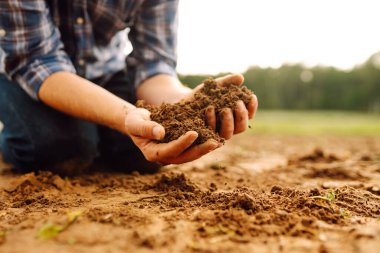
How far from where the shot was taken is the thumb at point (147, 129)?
177cm

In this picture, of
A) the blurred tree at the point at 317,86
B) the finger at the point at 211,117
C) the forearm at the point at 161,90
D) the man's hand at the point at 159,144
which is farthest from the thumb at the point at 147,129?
the blurred tree at the point at 317,86

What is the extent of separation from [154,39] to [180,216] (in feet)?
5.74

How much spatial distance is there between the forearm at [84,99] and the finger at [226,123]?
0.52 m

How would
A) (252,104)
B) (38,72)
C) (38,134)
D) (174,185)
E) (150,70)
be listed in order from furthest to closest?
(150,70) → (38,134) → (38,72) → (174,185) → (252,104)

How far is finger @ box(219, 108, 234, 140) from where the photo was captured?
1.99 m

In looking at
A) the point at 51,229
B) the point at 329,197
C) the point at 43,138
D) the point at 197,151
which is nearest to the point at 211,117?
the point at 197,151

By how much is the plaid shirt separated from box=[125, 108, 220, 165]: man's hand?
805 mm

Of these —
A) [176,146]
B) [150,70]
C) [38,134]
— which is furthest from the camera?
[150,70]

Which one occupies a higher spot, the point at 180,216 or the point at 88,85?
the point at 88,85

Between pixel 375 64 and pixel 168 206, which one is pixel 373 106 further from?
pixel 168 206

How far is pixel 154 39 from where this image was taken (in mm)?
2986

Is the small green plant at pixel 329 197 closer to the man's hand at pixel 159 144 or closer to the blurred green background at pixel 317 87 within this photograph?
the man's hand at pixel 159 144

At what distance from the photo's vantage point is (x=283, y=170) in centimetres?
313

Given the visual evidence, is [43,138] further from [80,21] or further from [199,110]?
[199,110]
